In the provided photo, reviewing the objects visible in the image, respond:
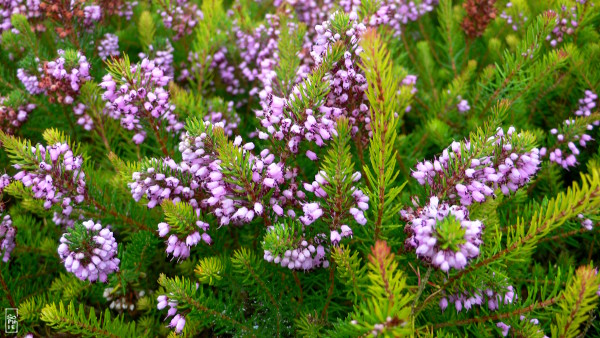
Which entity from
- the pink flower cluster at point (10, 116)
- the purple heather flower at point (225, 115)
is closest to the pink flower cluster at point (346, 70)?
the purple heather flower at point (225, 115)

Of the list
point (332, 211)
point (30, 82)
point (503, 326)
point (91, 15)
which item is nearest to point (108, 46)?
point (91, 15)

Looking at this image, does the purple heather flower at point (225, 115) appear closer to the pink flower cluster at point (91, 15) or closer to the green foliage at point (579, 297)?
the pink flower cluster at point (91, 15)

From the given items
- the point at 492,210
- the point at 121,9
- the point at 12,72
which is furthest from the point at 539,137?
the point at 12,72

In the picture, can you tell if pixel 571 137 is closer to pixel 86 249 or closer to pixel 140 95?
pixel 140 95

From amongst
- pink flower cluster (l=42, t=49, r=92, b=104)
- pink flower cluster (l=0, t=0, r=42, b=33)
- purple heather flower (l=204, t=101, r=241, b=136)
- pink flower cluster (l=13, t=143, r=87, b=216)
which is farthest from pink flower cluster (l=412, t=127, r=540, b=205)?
pink flower cluster (l=0, t=0, r=42, b=33)

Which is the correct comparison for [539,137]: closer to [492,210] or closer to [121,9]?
[492,210]

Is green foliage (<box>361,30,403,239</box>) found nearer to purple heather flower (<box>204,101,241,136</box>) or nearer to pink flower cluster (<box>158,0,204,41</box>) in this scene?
purple heather flower (<box>204,101,241,136</box>)
